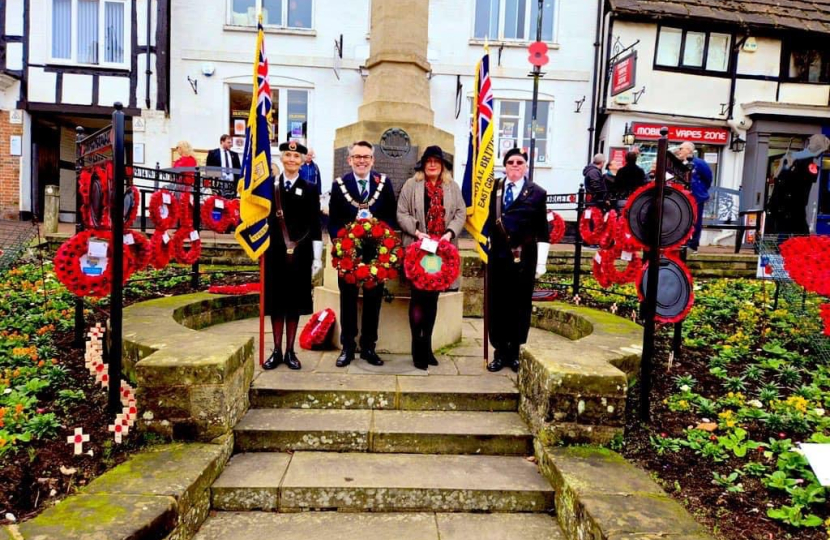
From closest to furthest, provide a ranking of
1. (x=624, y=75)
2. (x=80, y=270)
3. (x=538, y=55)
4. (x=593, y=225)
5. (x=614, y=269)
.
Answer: (x=80, y=270)
(x=614, y=269)
(x=593, y=225)
(x=538, y=55)
(x=624, y=75)

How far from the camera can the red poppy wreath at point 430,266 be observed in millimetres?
4438

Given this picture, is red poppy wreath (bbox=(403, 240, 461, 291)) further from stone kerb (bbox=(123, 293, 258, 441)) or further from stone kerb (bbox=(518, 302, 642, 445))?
stone kerb (bbox=(123, 293, 258, 441))

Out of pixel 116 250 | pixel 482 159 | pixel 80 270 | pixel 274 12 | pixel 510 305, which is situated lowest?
pixel 510 305

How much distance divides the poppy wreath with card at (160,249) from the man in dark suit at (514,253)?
143 inches

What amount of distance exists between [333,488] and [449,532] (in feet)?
2.19

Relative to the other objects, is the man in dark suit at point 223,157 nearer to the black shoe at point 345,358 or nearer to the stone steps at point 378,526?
the black shoe at point 345,358

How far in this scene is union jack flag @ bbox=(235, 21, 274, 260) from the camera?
4316mm

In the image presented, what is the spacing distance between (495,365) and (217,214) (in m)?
4.87

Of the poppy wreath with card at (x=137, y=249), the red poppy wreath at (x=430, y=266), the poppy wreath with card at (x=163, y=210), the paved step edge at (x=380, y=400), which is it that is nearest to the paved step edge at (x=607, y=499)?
the paved step edge at (x=380, y=400)

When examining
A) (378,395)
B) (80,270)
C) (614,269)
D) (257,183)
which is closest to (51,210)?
(80,270)

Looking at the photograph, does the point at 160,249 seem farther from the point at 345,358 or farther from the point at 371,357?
the point at 371,357

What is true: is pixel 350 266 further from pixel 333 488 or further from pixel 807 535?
pixel 807 535

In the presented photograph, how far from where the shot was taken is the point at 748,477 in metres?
3.06

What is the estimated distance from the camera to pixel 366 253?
4.54 m
